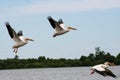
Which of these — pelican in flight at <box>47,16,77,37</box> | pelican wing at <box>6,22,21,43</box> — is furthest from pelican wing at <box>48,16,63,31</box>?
pelican wing at <box>6,22,21,43</box>

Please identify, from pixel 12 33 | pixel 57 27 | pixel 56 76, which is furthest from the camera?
pixel 56 76

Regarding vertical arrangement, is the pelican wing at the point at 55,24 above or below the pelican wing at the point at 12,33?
above

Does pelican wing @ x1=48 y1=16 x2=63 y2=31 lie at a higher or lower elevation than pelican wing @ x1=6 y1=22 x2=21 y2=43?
higher

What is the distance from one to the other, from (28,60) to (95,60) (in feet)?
49.8

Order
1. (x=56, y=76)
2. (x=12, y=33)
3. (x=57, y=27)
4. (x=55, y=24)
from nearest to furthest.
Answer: (x=12, y=33) < (x=55, y=24) < (x=57, y=27) < (x=56, y=76)

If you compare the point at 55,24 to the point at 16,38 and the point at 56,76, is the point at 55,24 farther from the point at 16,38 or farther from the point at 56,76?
the point at 56,76

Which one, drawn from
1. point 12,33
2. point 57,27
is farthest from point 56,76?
point 12,33

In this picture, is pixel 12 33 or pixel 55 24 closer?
pixel 12 33

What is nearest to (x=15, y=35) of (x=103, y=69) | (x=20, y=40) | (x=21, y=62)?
(x=20, y=40)

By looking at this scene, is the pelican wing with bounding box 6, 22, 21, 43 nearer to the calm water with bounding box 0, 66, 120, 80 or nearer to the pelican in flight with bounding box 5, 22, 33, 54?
the pelican in flight with bounding box 5, 22, 33, 54

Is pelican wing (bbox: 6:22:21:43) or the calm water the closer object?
pelican wing (bbox: 6:22:21:43)

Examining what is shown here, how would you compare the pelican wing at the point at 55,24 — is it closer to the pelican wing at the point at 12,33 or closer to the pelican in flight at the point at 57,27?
the pelican in flight at the point at 57,27

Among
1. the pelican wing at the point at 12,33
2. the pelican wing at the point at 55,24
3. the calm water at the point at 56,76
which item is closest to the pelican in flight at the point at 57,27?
the pelican wing at the point at 55,24

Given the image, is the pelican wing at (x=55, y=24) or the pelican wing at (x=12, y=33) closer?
the pelican wing at (x=12, y=33)
